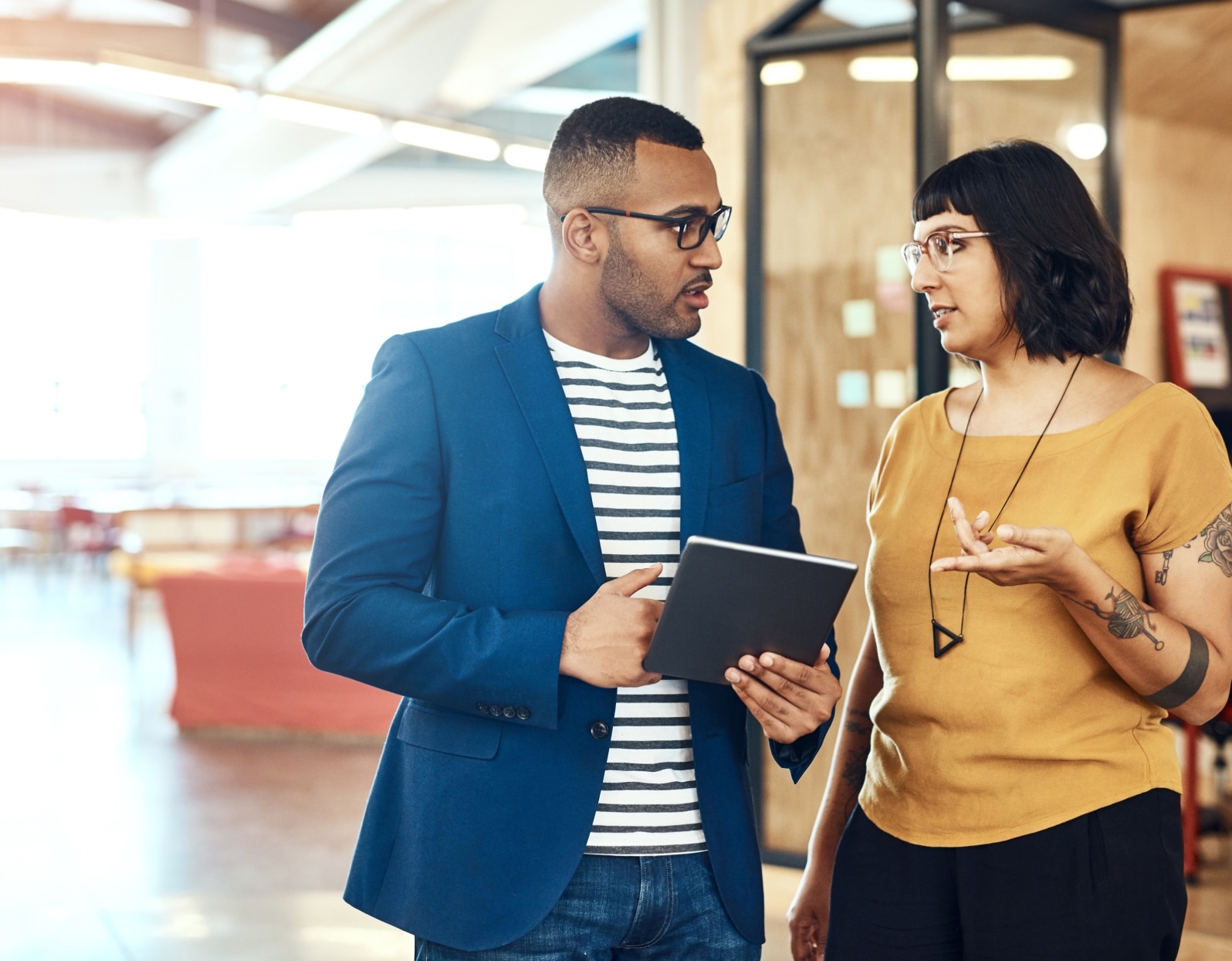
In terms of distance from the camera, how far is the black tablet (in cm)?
135

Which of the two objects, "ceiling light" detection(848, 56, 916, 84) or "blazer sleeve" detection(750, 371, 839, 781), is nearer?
"blazer sleeve" detection(750, 371, 839, 781)

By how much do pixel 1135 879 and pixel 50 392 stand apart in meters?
15.7

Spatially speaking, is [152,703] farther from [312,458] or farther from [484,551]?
[312,458]

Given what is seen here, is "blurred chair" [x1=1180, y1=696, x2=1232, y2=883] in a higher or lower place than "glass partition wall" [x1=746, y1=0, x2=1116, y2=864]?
lower

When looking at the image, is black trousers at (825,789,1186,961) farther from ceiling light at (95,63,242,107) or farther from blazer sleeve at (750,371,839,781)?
ceiling light at (95,63,242,107)

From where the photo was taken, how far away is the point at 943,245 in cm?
163

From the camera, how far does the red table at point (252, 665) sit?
6.45 m

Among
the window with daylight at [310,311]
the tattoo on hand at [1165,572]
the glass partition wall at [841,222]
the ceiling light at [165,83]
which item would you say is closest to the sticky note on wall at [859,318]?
the glass partition wall at [841,222]

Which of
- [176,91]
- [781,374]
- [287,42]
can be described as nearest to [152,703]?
[176,91]

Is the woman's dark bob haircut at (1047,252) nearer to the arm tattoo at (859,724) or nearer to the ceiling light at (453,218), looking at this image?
the arm tattoo at (859,724)

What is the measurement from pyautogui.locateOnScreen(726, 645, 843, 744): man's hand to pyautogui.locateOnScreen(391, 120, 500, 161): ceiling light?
22.7 ft

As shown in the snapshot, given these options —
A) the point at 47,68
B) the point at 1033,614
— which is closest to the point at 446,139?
the point at 47,68

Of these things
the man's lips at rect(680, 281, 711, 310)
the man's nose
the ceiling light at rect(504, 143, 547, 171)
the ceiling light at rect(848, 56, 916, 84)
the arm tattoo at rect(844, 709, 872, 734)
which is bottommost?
the arm tattoo at rect(844, 709, 872, 734)

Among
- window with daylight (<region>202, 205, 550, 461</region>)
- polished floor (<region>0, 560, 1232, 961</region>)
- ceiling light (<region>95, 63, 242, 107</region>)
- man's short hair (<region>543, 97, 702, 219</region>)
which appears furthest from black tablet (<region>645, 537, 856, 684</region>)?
window with daylight (<region>202, 205, 550, 461</region>)
